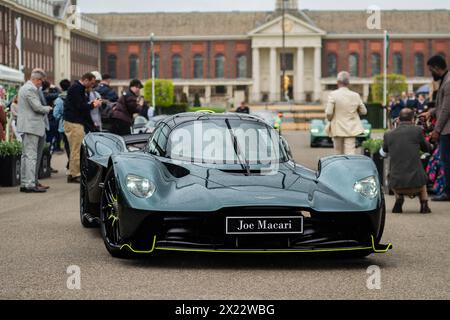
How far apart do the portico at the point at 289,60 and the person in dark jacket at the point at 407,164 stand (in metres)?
105

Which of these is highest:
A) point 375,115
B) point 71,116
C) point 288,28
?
point 288,28

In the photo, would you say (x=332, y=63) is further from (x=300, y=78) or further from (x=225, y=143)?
(x=225, y=143)

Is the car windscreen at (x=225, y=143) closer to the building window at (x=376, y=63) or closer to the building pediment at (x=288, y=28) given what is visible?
the building pediment at (x=288, y=28)

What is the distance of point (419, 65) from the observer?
118 m

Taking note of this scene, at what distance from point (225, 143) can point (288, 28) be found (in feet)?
361

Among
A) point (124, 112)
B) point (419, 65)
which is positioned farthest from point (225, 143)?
point (419, 65)

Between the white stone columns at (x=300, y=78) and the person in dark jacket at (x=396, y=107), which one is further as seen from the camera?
the white stone columns at (x=300, y=78)

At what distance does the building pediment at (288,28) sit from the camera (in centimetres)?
11706

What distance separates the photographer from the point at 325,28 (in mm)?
118750

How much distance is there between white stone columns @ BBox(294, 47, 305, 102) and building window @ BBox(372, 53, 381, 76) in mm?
8305

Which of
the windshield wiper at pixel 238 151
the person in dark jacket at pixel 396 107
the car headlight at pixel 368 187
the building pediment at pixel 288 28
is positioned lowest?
the car headlight at pixel 368 187

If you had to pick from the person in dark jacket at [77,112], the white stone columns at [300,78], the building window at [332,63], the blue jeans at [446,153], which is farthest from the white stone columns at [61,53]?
the blue jeans at [446,153]
